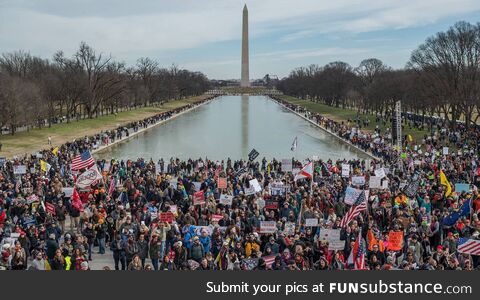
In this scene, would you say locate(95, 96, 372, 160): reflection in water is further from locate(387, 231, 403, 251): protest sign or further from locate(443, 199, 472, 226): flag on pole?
locate(387, 231, 403, 251): protest sign

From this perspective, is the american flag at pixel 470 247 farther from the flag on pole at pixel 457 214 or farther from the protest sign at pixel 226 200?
the protest sign at pixel 226 200

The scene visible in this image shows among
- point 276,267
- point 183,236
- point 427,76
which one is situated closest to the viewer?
point 276,267

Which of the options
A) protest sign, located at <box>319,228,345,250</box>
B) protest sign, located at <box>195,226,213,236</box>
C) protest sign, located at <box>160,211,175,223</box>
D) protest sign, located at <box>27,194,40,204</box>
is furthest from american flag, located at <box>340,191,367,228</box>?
protest sign, located at <box>27,194,40,204</box>

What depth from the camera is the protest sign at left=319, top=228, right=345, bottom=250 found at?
13508 millimetres

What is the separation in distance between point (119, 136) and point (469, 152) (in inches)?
1229

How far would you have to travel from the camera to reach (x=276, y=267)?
11.9 meters

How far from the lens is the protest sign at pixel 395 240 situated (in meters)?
14.0

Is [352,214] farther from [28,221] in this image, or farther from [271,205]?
[28,221]

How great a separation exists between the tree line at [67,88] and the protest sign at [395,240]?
→ 151ft

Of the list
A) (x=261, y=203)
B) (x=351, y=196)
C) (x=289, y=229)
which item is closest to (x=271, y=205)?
(x=261, y=203)

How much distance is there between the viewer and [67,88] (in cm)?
7612

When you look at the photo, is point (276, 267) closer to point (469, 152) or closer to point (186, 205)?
point (186, 205)

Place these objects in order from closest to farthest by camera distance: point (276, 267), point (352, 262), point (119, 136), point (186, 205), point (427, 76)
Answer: point (276, 267) → point (352, 262) → point (186, 205) → point (119, 136) → point (427, 76)

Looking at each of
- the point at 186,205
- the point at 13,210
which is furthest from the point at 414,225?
the point at 13,210
